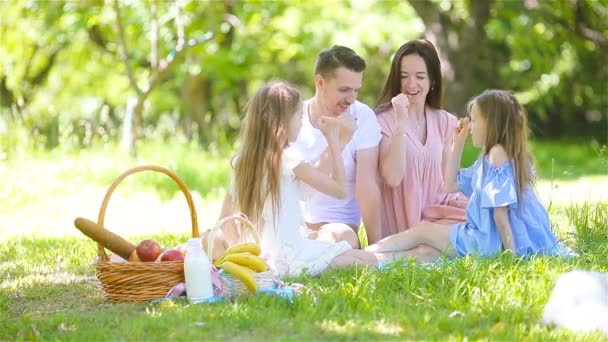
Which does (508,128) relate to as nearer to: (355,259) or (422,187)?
(422,187)

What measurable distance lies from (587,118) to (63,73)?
1082 centimetres

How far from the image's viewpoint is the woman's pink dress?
5395 millimetres

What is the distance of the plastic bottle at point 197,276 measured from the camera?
159 inches

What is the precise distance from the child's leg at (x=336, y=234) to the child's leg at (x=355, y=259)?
0.33 metres

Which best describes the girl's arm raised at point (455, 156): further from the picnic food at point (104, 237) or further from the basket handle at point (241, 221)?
the picnic food at point (104, 237)

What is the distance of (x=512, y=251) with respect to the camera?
184 inches

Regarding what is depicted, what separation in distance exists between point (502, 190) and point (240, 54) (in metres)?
9.24

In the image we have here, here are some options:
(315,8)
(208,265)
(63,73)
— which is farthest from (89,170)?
(63,73)

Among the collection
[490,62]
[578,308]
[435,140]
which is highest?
[490,62]

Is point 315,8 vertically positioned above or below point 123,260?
above

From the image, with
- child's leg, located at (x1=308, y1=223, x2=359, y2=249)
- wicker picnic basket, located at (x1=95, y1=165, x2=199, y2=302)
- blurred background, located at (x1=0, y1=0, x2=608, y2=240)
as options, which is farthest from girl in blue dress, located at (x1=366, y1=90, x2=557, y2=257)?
wicker picnic basket, located at (x1=95, y1=165, x2=199, y2=302)

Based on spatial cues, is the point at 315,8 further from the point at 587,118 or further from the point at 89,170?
the point at 89,170

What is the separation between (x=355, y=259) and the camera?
4.68 meters

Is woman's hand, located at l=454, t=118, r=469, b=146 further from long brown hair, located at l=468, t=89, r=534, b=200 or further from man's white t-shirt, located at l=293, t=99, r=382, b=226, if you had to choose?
man's white t-shirt, located at l=293, t=99, r=382, b=226
